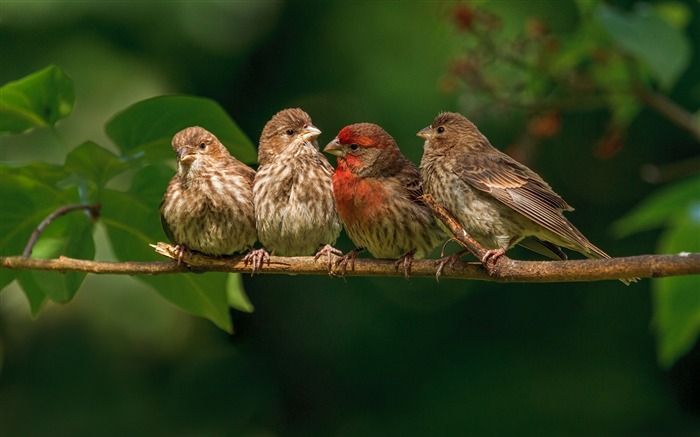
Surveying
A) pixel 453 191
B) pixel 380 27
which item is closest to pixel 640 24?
pixel 453 191

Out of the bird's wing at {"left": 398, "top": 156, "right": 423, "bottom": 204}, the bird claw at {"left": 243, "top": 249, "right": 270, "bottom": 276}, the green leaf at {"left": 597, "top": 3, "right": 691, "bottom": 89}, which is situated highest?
the green leaf at {"left": 597, "top": 3, "right": 691, "bottom": 89}

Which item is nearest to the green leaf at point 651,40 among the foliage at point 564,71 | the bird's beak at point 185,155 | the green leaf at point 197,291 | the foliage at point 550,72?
the foliage at point 564,71

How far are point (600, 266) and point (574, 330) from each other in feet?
28.6

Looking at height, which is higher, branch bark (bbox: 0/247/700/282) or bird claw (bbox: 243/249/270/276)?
bird claw (bbox: 243/249/270/276)

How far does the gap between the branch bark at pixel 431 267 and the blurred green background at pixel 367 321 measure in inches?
256

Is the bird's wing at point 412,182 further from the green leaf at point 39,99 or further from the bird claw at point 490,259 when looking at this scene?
the green leaf at point 39,99

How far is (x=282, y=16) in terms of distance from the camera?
39.0ft

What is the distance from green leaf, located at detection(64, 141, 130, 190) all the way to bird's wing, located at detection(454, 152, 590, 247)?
47.1 inches

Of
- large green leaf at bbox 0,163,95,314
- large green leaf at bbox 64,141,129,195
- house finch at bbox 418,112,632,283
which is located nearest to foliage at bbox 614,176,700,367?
house finch at bbox 418,112,632,283

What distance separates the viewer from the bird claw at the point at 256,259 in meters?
3.39

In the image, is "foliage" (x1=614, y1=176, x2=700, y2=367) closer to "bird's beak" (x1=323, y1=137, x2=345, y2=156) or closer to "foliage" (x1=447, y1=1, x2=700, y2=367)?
"foliage" (x1=447, y1=1, x2=700, y2=367)

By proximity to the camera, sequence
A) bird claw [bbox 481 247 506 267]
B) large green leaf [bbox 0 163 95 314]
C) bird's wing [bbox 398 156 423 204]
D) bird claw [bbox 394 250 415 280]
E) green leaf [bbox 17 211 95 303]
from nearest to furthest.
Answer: bird claw [bbox 481 247 506 267] < bird claw [bbox 394 250 415 280] < large green leaf [bbox 0 163 95 314] < green leaf [bbox 17 211 95 303] < bird's wing [bbox 398 156 423 204]

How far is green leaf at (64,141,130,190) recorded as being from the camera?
3.36m

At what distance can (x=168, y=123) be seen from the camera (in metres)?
3.41
